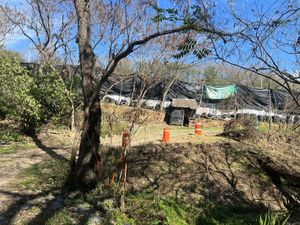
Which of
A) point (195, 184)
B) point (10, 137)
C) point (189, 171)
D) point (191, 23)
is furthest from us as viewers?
point (10, 137)

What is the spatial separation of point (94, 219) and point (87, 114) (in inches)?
75.2

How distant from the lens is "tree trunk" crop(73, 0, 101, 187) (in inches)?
275

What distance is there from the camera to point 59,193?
6777 mm

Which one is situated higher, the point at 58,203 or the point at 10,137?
the point at 10,137

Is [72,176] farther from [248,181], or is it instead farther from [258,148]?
[258,148]

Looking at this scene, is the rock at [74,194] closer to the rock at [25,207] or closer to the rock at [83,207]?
the rock at [83,207]

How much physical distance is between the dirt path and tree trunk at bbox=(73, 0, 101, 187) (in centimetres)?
94

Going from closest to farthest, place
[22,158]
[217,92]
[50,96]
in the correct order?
[22,158], [50,96], [217,92]

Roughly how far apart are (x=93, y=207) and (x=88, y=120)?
4.88 feet

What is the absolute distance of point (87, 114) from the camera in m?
6.96

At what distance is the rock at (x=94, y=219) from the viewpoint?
5671 millimetres

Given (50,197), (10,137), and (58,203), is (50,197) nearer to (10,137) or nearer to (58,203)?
(58,203)

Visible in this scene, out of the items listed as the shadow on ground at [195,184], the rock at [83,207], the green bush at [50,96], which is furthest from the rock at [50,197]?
the green bush at [50,96]

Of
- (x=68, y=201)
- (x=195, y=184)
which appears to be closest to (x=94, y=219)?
(x=68, y=201)
